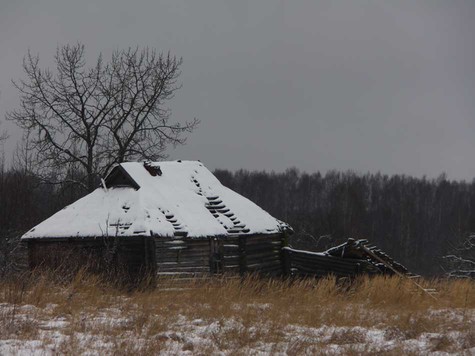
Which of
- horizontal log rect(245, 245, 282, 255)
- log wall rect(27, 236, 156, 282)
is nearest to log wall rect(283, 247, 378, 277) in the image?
horizontal log rect(245, 245, 282, 255)

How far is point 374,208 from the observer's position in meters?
89.4

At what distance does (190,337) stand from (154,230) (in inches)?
399

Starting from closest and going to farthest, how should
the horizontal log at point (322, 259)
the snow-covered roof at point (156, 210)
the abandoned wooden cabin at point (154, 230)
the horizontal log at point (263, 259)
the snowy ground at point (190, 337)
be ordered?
the snowy ground at point (190, 337) < the abandoned wooden cabin at point (154, 230) < the snow-covered roof at point (156, 210) < the horizontal log at point (322, 259) < the horizontal log at point (263, 259)

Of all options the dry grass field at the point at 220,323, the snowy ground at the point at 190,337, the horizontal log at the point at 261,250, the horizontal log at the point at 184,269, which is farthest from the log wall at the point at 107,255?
the snowy ground at the point at 190,337

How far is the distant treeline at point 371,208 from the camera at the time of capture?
206ft

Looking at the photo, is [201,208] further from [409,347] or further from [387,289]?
[409,347]

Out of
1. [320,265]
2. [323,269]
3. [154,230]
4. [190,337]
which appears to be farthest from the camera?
[320,265]

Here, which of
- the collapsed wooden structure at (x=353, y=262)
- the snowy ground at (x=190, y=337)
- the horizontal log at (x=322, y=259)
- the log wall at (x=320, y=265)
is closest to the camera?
the snowy ground at (x=190, y=337)

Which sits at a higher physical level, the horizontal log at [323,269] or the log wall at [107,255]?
the log wall at [107,255]

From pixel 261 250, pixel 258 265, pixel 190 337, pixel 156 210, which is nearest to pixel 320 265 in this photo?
pixel 258 265

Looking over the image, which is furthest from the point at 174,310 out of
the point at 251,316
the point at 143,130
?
the point at 143,130

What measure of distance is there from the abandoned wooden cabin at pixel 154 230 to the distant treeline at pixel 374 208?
3721cm

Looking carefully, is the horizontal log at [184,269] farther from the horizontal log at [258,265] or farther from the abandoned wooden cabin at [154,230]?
the horizontal log at [258,265]

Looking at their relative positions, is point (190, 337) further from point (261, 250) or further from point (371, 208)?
point (371, 208)
